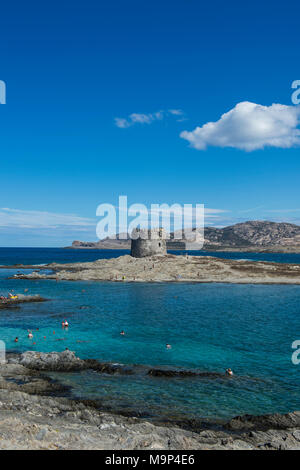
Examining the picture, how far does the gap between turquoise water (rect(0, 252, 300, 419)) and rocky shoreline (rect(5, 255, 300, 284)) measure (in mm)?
11280

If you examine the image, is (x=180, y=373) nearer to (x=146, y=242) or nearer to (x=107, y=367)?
(x=107, y=367)

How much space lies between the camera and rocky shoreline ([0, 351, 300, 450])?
11719 mm

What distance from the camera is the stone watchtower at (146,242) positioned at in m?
91.8

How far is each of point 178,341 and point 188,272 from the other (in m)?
47.8

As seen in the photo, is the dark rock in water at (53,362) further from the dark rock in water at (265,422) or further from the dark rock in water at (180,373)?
the dark rock in water at (265,422)

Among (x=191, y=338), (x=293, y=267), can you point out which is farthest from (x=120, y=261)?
(x=191, y=338)

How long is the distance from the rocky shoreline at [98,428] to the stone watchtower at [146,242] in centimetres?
7016

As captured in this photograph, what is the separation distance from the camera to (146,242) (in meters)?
91.9

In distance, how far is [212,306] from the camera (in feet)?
→ 154

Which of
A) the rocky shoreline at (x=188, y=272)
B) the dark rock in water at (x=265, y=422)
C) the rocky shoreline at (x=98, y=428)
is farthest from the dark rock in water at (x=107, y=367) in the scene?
the rocky shoreline at (x=188, y=272)
